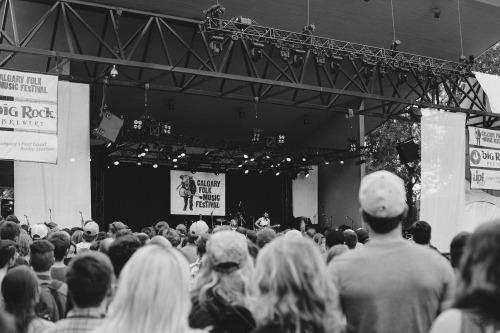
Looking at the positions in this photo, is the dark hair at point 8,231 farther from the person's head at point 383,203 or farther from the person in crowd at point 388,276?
the person's head at point 383,203

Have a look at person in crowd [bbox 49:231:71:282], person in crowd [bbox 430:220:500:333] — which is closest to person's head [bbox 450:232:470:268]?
person in crowd [bbox 430:220:500:333]

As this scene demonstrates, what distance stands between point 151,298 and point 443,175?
14.0 m

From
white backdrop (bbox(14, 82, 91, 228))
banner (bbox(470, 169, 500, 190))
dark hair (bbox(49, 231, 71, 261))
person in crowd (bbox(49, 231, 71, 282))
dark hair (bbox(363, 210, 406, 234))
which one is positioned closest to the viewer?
dark hair (bbox(363, 210, 406, 234))

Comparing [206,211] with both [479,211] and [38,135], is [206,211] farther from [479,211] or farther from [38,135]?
[38,135]

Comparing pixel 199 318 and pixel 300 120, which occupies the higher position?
pixel 300 120

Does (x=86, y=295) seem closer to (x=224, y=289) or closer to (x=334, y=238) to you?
(x=224, y=289)

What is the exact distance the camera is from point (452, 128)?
51.4 ft

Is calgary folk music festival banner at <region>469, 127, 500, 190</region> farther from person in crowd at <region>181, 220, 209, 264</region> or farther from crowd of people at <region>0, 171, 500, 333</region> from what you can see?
crowd of people at <region>0, 171, 500, 333</region>

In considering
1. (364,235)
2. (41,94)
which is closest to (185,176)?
(41,94)

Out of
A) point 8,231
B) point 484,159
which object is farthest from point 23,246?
point 484,159

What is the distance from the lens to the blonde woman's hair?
6.86 feet

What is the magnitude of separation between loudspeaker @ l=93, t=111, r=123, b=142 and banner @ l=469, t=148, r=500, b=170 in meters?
8.69

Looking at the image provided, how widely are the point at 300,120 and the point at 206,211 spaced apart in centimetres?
470

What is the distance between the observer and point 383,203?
272 cm
